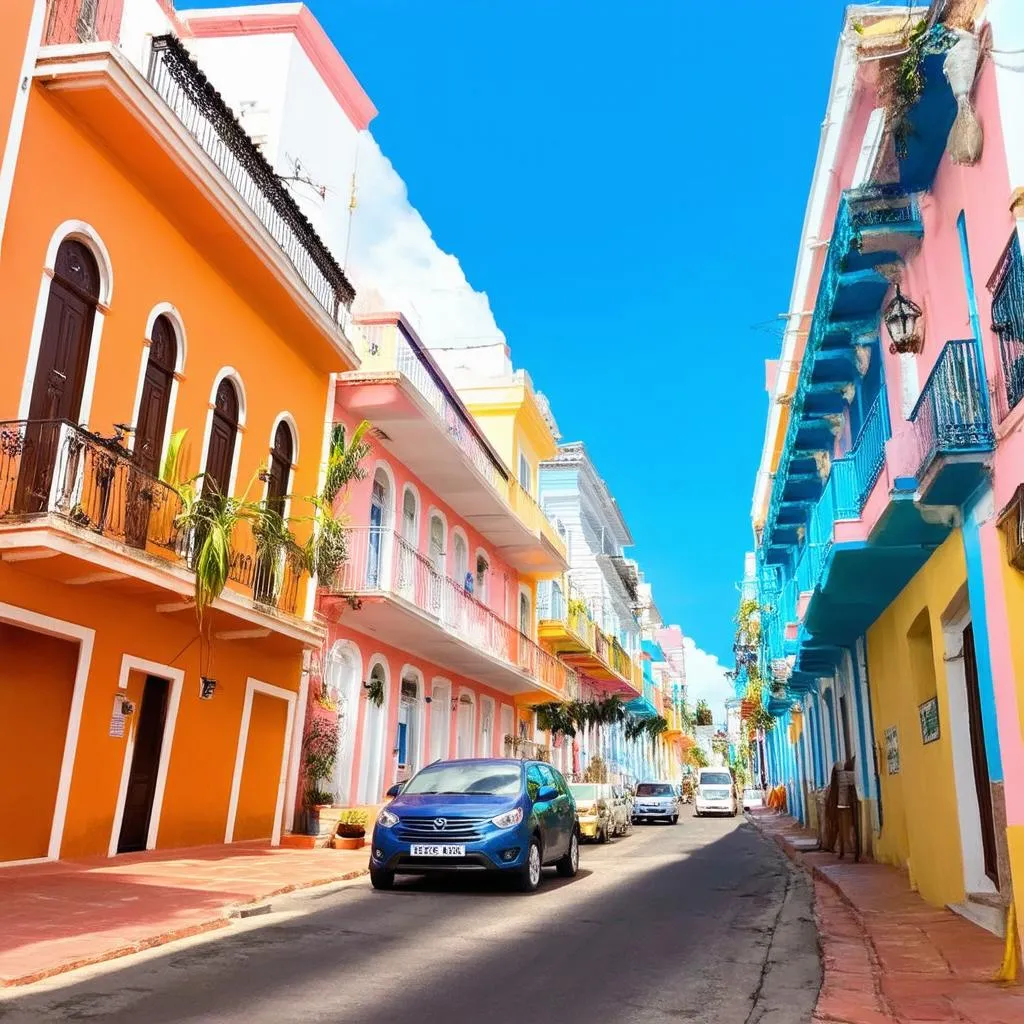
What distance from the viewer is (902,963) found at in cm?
753

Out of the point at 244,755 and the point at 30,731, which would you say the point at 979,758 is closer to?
the point at 30,731

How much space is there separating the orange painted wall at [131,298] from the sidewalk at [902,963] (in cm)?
931

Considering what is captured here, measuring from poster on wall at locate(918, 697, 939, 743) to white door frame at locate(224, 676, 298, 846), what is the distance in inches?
370

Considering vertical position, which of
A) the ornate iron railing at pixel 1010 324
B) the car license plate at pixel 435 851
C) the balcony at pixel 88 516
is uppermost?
the ornate iron railing at pixel 1010 324

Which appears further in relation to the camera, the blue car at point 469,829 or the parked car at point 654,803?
the parked car at point 654,803

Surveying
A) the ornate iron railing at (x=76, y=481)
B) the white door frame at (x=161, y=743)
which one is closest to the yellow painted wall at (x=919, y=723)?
the ornate iron railing at (x=76, y=481)

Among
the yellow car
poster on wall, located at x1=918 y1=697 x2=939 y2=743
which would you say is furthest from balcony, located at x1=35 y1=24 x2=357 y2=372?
the yellow car

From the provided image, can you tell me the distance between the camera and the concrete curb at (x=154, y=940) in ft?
20.3

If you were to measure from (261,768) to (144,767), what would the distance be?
2.90 metres

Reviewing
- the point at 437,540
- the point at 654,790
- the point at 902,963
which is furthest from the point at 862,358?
the point at 654,790

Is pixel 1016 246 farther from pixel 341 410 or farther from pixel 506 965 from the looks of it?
pixel 341 410

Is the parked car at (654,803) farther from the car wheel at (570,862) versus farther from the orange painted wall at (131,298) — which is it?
the orange painted wall at (131,298)

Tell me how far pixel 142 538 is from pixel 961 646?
8965mm

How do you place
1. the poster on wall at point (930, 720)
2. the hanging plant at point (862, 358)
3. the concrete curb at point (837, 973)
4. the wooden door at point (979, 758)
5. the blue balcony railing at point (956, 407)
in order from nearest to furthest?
the concrete curb at point (837, 973), the blue balcony railing at point (956, 407), the wooden door at point (979, 758), the poster on wall at point (930, 720), the hanging plant at point (862, 358)
